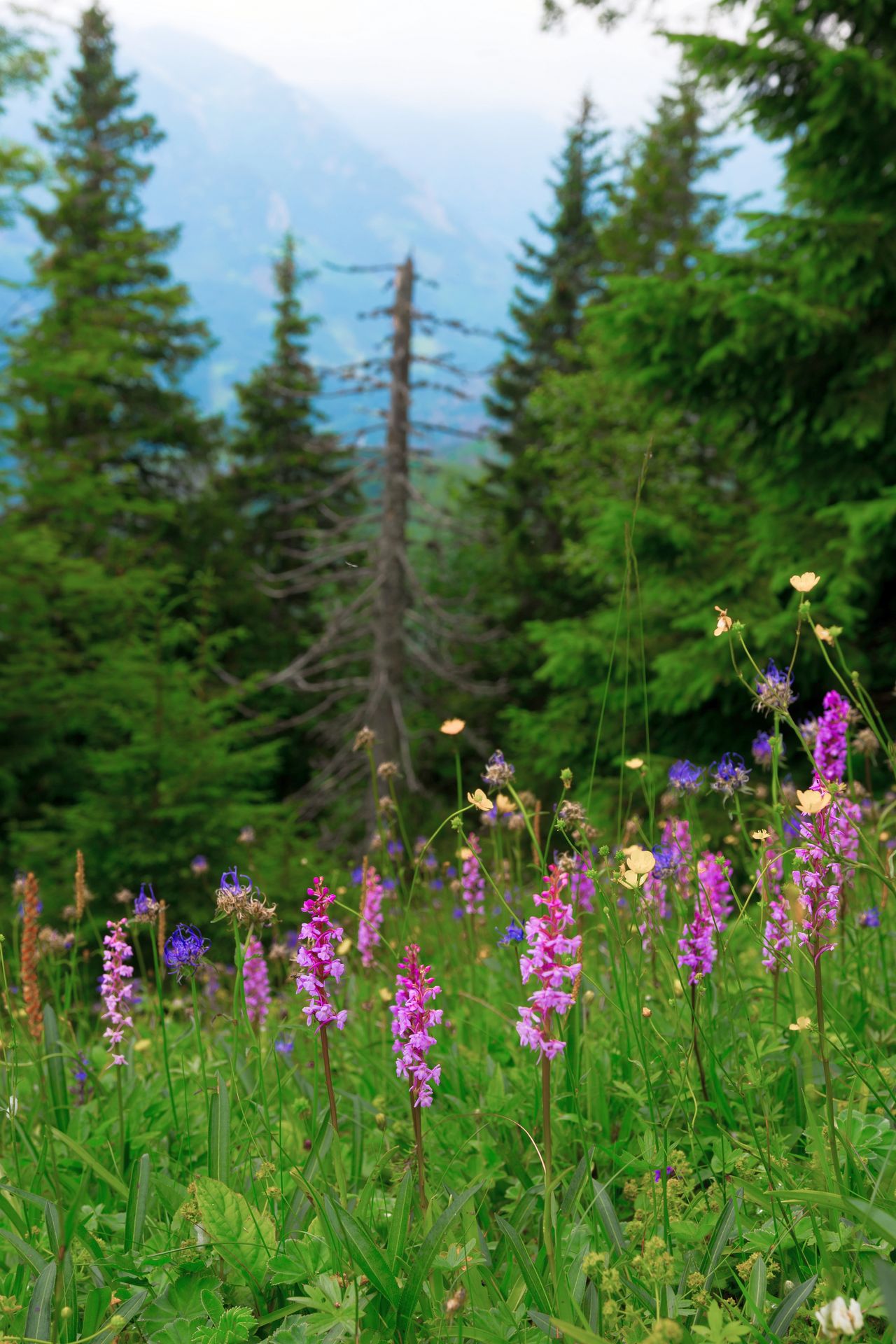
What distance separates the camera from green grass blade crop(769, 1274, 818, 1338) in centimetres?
114

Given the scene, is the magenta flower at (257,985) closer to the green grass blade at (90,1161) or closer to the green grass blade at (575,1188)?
→ the green grass blade at (90,1161)

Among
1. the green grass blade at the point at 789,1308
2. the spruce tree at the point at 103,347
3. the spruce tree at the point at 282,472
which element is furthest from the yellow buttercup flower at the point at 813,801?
the spruce tree at the point at 282,472

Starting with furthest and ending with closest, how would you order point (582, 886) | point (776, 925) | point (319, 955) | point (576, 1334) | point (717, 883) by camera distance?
point (582, 886), point (717, 883), point (776, 925), point (319, 955), point (576, 1334)

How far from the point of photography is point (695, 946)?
1.67m

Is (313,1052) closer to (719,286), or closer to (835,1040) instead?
(835,1040)

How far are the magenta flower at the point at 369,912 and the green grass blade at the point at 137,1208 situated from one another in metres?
0.66

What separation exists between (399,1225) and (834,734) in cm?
132

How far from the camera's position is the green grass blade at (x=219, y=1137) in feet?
5.02

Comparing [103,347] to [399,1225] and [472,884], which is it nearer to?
[472,884]

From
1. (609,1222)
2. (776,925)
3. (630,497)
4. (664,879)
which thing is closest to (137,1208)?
(609,1222)

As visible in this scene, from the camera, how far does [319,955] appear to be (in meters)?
1.19

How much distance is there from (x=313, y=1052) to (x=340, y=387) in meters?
11.2

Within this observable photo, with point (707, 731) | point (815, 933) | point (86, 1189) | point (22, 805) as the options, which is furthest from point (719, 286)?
point (22, 805)

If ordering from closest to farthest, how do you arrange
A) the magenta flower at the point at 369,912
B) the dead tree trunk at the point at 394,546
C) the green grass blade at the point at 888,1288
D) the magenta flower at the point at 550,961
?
the green grass blade at the point at 888,1288 → the magenta flower at the point at 550,961 → the magenta flower at the point at 369,912 → the dead tree trunk at the point at 394,546
